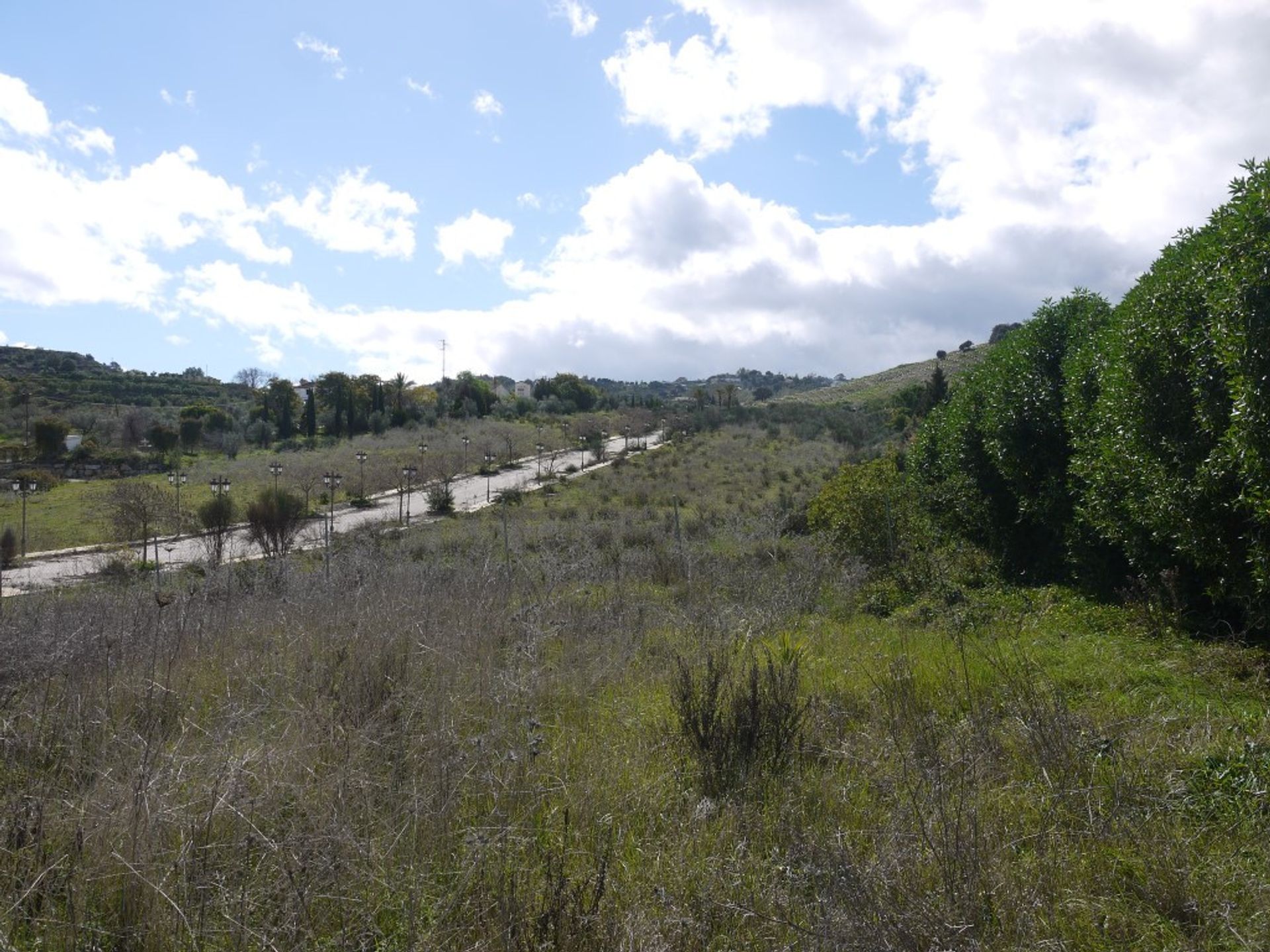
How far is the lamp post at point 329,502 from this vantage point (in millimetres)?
8562

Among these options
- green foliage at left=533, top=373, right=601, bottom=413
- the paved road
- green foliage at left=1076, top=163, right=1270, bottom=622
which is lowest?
the paved road

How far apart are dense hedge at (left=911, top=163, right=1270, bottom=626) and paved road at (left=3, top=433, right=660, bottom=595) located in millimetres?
12986

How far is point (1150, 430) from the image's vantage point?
6.79 meters

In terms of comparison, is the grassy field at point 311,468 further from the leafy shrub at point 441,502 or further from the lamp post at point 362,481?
the leafy shrub at point 441,502

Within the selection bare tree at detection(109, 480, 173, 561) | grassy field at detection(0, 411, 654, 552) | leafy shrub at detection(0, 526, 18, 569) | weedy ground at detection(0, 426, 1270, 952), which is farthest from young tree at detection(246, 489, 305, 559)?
weedy ground at detection(0, 426, 1270, 952)

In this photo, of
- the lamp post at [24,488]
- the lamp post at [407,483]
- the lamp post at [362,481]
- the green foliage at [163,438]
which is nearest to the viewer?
the lamp post at [24,488]

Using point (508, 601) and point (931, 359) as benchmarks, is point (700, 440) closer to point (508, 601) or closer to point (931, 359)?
point (508, 601)

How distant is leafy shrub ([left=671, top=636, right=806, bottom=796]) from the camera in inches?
151

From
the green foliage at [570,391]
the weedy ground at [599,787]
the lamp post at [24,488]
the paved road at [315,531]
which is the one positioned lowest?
the paved road at [315,531]

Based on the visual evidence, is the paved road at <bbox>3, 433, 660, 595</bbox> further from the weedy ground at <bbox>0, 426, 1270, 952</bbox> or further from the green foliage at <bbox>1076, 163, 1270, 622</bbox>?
the green foliage at <bbox>1076, 163, 1270, 622</bbox>

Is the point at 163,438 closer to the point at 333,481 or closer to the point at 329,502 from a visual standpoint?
the point at 329,502

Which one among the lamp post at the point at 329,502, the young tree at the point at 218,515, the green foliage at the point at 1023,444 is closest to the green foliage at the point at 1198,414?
the green foliage at the point at 1023,444

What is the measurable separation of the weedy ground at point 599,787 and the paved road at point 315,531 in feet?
35.7

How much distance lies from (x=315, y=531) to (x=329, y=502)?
6155mm
